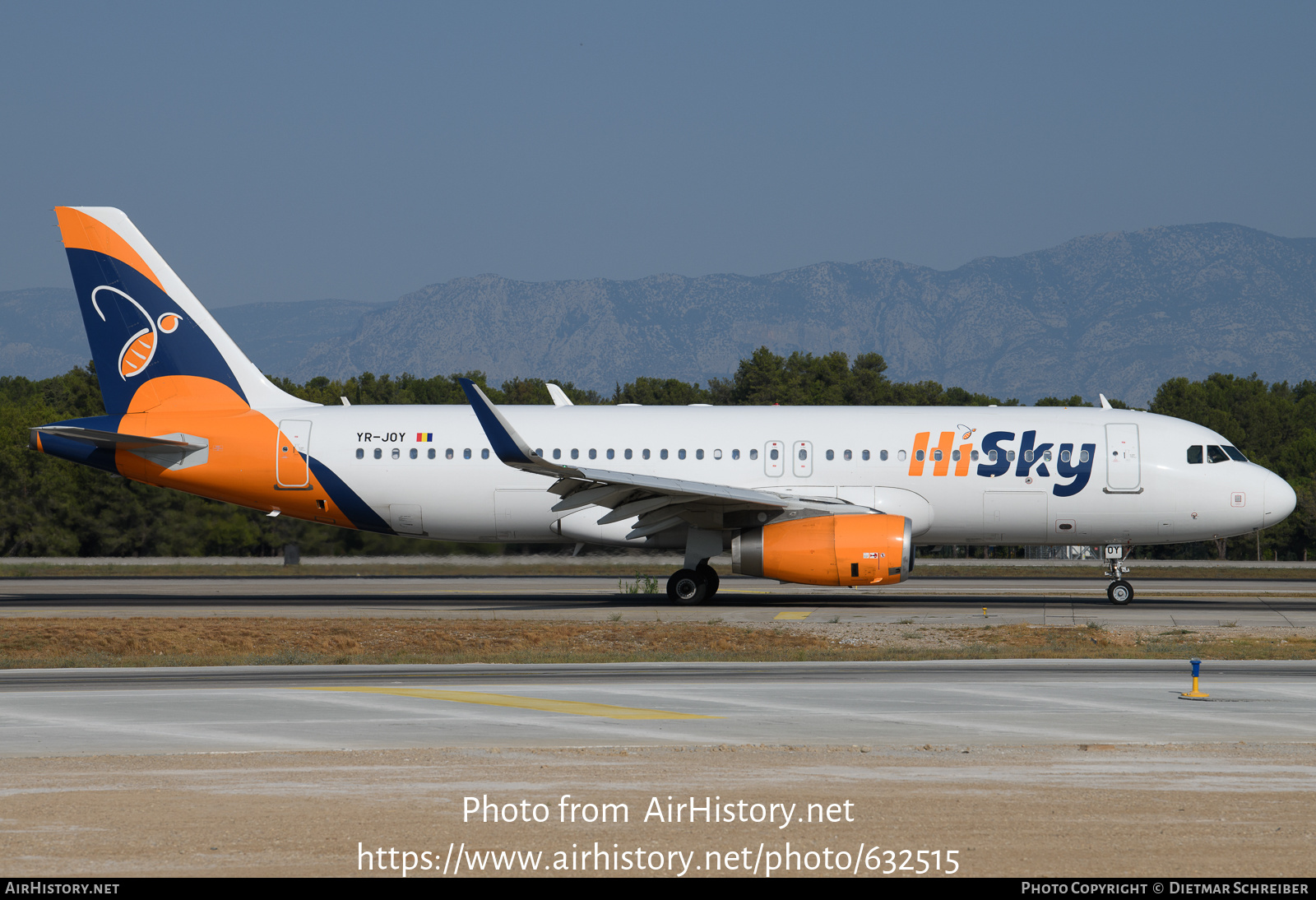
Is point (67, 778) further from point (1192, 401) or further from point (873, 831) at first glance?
point (1192, 401)

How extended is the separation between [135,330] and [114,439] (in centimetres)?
253

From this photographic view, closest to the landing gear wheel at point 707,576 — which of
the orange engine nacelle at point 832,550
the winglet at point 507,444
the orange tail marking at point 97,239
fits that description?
the orange engine nacelle at point 832,550

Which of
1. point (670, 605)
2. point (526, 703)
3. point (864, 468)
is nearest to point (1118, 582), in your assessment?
point (864, 468)

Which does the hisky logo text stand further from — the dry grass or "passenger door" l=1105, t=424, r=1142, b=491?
the dry grass

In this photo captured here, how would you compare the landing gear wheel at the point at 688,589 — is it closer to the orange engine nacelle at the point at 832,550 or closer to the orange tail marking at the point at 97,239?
the orange engine nacelle at the point at 832,550

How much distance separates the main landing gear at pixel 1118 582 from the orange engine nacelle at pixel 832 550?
4887 millimetres

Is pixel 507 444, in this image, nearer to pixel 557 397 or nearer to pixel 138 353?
pixel 557 397

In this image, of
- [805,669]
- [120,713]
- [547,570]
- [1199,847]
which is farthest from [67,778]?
[547,570]

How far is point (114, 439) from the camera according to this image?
82.5 feet

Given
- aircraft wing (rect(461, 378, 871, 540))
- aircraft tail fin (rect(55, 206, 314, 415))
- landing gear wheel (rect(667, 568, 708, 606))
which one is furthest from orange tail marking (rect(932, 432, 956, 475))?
aircraft tail fin (rect(55, 206, 314, 415))

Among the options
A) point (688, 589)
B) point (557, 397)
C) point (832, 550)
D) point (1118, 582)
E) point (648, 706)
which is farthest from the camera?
point (557, 397)

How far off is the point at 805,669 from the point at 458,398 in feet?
203

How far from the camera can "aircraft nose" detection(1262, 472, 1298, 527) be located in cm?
2455

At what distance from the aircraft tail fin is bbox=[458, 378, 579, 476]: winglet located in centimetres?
659
